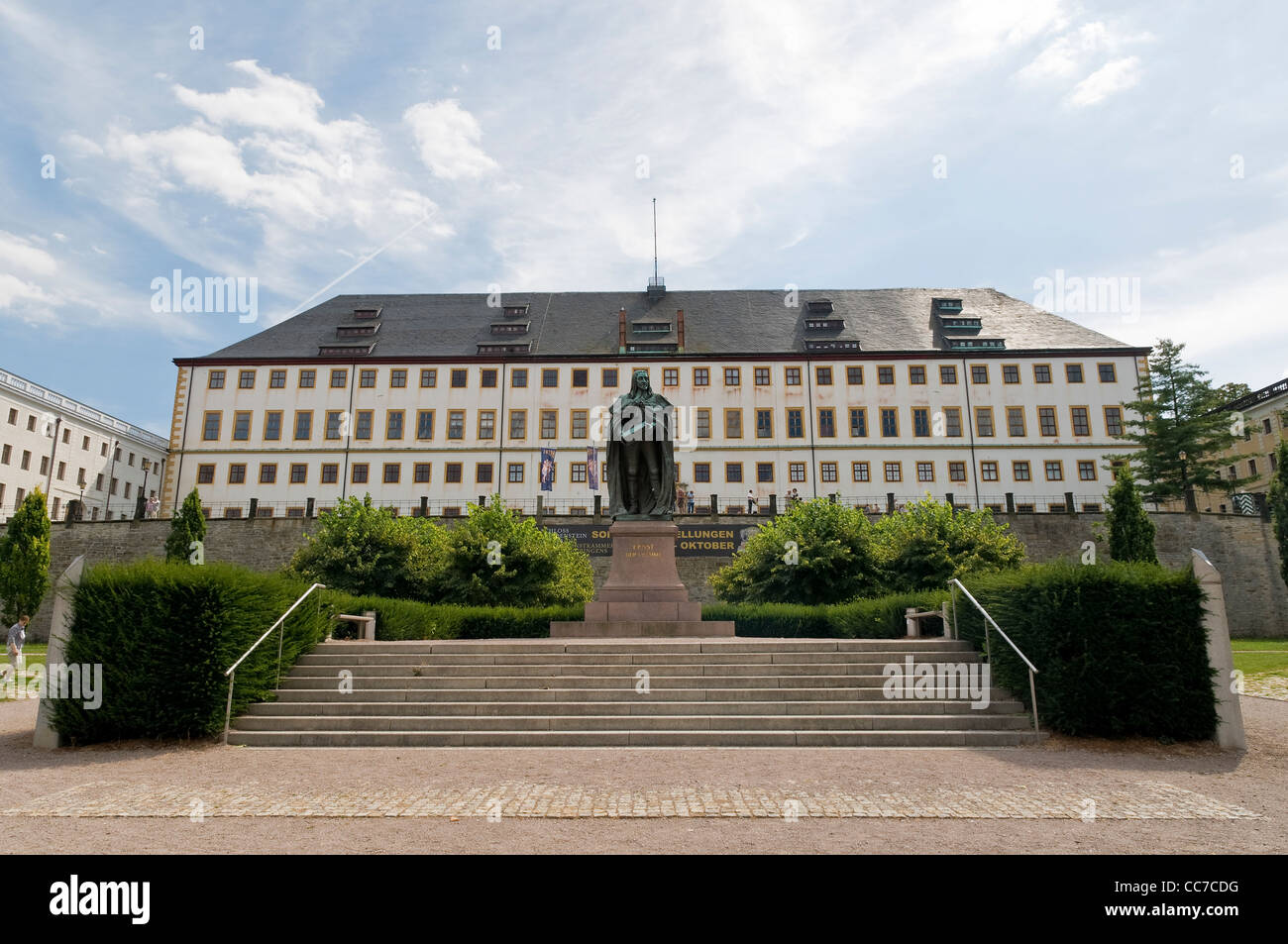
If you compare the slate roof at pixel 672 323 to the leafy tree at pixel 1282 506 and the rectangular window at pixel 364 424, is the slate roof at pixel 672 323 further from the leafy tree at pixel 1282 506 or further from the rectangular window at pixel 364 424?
the leafy tree at pixel 1282 506

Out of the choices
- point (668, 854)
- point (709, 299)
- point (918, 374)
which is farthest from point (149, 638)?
point (709, 299)

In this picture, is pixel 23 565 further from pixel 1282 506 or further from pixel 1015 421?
pixel 1282 506

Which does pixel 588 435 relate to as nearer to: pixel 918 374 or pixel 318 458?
pixel 318 458

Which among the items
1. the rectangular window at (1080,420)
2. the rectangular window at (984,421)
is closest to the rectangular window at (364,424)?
the rectangular window at (984,421)

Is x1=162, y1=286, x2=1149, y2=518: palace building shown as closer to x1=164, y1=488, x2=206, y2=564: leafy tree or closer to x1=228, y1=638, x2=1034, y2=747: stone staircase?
x1=164, y1=488, x2=206, y2=564: leafy tree

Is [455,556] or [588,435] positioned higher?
[588,435]

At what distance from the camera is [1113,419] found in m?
49.8

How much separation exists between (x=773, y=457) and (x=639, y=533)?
1361 inches

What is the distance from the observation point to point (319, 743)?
33.0 ft

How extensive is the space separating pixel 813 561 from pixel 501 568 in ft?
30.1

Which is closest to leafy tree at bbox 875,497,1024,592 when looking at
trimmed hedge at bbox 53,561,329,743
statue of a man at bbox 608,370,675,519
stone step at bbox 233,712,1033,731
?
statue of a man at bbox 608,370,675,519

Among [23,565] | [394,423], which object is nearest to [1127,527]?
[394,423]

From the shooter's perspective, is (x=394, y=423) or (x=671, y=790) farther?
→ (x=394, y=423)

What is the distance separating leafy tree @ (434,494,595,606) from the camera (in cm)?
2381
